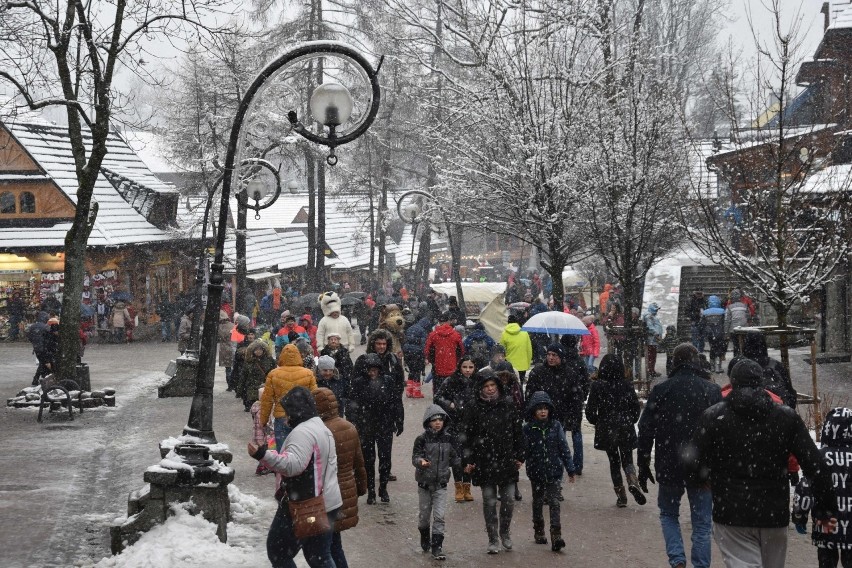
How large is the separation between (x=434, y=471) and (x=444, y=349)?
26.3 ft

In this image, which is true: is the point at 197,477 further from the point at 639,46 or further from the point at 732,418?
the point at 639,46

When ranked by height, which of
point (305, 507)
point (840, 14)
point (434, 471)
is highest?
point (840, 14)

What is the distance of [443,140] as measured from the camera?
22.4 metres

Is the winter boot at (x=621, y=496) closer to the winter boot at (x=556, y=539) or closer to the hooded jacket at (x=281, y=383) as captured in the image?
the winter boot at (x=556, y=539)

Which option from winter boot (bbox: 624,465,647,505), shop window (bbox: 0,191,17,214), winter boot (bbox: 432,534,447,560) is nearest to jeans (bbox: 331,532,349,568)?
A: winter boot (bbox: 432,534,447,560)

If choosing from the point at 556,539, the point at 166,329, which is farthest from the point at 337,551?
the point at 166,329

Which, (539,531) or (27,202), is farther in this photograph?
(27,202)

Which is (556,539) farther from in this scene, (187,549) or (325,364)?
(325,364)

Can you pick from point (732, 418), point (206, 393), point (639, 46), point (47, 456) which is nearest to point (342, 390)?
point (206, 393)

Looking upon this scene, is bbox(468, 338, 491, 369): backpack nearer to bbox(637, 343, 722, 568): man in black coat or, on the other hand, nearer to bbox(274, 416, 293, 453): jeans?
bbox(274, 416, 293, 453): jeans

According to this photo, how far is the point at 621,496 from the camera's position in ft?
36.8

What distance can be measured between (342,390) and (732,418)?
7.46 metres

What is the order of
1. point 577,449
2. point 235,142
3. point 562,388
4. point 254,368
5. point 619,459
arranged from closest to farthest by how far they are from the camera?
point 235,142, point 619,459, point 562,388, point 577,449, point 254,368

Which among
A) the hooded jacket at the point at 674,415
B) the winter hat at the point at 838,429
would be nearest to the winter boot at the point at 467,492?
the hooded jacket at the point at 674,415
